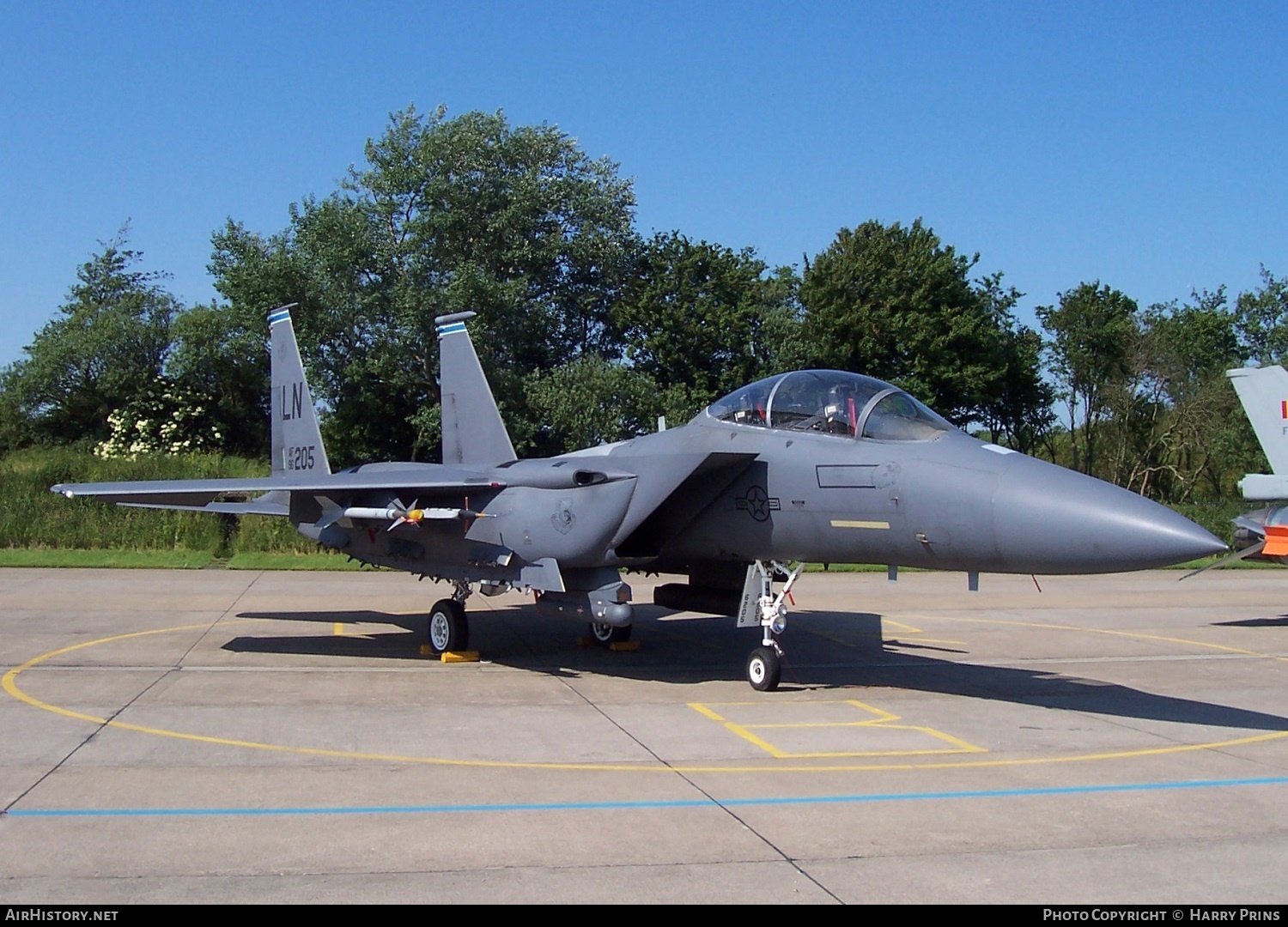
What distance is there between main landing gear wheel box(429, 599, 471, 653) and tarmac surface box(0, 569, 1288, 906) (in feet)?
1.70

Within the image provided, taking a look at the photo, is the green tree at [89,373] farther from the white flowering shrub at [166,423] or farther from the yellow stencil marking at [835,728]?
the yellow stencil marking at [835,728]

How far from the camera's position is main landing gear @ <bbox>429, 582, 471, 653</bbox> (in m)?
12.5

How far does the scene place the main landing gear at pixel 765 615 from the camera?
10.3 meters

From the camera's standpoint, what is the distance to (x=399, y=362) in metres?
33.3

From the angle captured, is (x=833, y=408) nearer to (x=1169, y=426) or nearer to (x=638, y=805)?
(x=638, y=805)

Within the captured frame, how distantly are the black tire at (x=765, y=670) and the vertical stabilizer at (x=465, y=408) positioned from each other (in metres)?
4.84

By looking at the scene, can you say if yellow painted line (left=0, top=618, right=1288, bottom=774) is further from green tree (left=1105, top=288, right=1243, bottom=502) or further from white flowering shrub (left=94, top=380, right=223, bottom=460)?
green tree (left=1105, top=288, right=1243, bottom=502)

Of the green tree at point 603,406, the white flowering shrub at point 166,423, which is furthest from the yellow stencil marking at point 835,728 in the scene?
the white flowering shrub at point 166,423

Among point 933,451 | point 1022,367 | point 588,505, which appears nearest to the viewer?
point 933,451

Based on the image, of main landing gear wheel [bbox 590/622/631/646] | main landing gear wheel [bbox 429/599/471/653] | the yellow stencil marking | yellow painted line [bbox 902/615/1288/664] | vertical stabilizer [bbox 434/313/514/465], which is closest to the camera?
the yellow stencil marking

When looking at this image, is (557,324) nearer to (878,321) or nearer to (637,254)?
(637,254)

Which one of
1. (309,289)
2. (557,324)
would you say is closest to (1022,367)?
(557,324)

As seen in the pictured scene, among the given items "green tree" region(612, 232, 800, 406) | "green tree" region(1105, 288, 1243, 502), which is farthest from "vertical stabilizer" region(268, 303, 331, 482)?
"green tree" region(1105, 288, 1243, 502)

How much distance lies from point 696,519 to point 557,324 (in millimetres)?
26067
